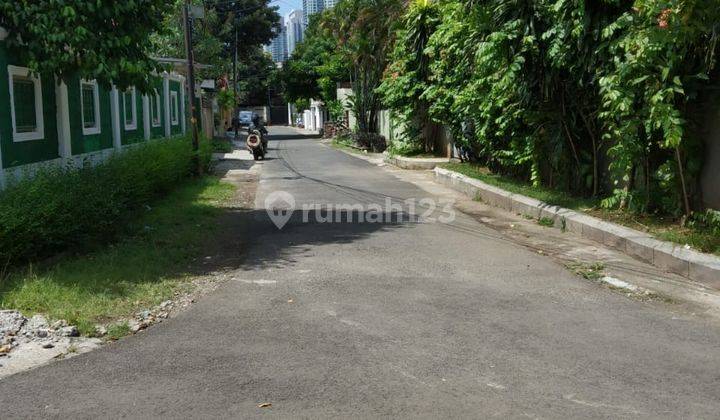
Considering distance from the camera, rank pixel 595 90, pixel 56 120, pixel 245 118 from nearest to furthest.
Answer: pixel 595 90 < pixel 56 120 < pixel 245 118

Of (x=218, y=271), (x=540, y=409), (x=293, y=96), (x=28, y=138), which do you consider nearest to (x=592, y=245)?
(x=218, y=271)

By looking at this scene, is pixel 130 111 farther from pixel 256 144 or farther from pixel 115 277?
pixel 115 277

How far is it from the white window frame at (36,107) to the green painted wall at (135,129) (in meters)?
4.72

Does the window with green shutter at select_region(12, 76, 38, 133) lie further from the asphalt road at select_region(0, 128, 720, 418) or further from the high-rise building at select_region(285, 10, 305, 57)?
the high-rise building at select_region(285, 10, 305, 57)

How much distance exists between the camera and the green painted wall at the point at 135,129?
15.7 m

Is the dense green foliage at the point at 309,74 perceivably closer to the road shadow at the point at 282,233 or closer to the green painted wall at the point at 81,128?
the green painted wall at the point at 81,128

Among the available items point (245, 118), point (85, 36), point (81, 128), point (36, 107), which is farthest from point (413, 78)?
point (245, 118)

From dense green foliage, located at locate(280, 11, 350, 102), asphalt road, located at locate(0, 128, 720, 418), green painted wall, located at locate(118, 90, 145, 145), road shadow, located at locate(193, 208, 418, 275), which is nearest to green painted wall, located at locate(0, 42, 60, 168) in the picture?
road shadow, located at locate(193, 208, 418, 275)

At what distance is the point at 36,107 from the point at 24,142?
79 cm

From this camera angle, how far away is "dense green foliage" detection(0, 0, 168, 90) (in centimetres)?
815

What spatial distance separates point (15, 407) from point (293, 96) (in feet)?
178

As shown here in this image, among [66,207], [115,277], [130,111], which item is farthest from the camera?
[130,111]

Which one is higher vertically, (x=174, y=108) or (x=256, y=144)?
(x=174, y=108)

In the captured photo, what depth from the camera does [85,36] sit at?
8.16 m
